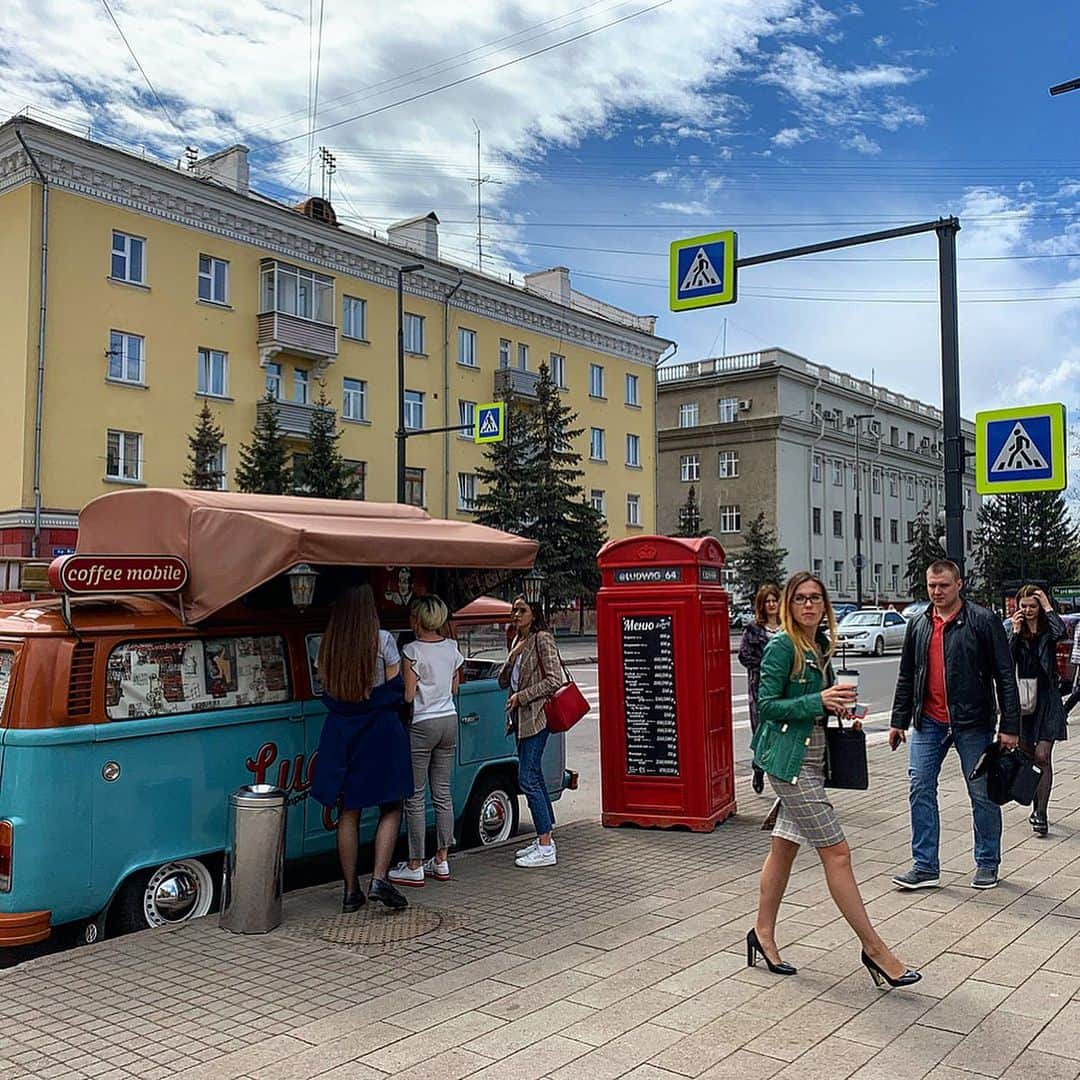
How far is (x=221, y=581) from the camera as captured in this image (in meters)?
6.04

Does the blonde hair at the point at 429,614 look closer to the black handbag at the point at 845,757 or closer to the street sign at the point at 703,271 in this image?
the black handbag at the point at 845,757

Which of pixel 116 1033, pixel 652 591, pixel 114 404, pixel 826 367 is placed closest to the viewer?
pixel 116 1033

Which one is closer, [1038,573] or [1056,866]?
[1056,866]

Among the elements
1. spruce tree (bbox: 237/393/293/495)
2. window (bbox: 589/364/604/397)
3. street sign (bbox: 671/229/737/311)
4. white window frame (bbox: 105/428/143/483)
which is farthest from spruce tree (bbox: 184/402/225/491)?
street sign (bbox: 671/229/737/311)

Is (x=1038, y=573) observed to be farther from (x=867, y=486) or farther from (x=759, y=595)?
(x=759, y=595)

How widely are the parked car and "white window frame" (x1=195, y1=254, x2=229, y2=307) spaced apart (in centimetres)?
2238

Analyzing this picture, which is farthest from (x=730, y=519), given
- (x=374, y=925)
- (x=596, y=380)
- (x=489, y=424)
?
(x=374, y=925)

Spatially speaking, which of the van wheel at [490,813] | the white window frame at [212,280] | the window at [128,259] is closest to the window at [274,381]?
the white window frame at [212,280]

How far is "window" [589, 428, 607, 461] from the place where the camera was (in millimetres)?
51656

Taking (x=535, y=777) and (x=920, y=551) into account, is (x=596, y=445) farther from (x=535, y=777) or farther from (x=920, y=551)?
(x=535, y=777)

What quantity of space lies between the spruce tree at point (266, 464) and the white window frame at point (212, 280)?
3.86m

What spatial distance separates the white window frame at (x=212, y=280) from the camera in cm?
3512

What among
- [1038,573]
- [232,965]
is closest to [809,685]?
[232,965]

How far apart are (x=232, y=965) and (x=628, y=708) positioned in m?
3.93
